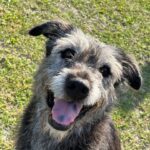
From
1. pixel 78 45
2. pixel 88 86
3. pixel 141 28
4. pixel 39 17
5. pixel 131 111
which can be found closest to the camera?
pixel 88 86

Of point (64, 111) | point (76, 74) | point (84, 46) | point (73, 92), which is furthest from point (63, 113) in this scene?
point (84, 46)

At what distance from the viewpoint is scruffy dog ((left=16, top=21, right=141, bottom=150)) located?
4656 millimetres

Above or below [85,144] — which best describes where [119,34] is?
below

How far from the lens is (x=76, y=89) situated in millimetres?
4523

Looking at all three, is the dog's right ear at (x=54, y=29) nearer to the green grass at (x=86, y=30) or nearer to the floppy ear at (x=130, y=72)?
the floppy ear at (x=130, y=72)

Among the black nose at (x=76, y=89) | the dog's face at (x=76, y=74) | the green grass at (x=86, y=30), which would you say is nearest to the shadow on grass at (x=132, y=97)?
the green grass at (x=86, y=30)

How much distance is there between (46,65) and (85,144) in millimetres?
939

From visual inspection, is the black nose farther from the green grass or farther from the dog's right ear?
the green grass

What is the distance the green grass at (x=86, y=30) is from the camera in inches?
265

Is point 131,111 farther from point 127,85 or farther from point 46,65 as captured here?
point 46,65

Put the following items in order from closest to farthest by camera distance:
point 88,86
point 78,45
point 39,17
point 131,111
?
point 88,86 < point 78,45 < point 131,111 < point 39,17

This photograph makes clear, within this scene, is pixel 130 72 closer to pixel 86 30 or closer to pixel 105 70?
pixel 105 70

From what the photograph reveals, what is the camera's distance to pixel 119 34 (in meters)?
8.65

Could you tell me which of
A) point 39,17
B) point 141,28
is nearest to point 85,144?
point 39,17
